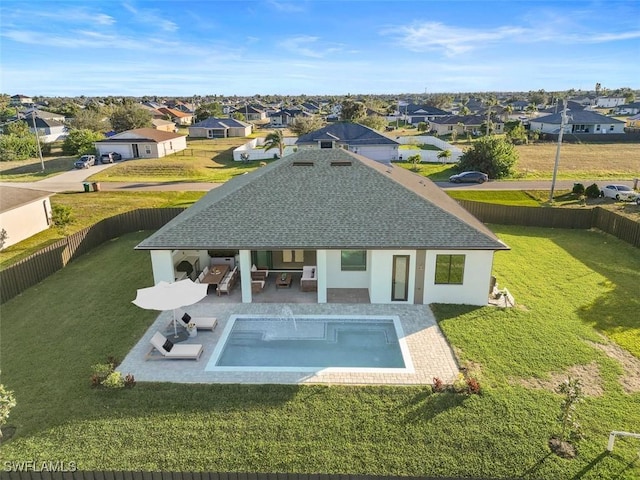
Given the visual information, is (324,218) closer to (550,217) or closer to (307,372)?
(307,372)

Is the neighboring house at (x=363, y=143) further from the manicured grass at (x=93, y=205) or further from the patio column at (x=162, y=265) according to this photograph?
the patio column at (x=162, y=265)

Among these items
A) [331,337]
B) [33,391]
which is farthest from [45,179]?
[331,337]

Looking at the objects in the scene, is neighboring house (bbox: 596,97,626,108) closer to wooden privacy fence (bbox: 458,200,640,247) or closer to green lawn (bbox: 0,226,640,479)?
wooden privacy fence (bbox: 458,200,640,247)

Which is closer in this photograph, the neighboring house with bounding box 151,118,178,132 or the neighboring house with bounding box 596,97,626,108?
the neighboring house with bounding box 151,118,178,132

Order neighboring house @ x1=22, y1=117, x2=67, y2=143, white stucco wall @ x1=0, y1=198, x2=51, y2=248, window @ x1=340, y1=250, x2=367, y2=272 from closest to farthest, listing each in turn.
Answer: window @ x1=340, y1=250, x2=367, y2=272 < white stucco wall @ x1=0, y1=198, x2=51, y2=248 < neighboring house @ x1=22, y1=117, x2=67, y2=143

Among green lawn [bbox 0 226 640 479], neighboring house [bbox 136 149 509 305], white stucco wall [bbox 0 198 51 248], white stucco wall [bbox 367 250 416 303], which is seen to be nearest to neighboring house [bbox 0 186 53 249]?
white stucco wall [bbox 0 198 51 248]

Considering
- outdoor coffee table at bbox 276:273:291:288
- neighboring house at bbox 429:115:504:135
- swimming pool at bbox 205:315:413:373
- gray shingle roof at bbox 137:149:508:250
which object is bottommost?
swimming pool at bbox 205:315:413:373

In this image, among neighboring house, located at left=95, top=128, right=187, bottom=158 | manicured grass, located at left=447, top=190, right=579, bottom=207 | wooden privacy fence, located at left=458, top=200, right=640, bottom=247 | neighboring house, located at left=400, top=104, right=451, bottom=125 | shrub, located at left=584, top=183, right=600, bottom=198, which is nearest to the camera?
wooden privacy fence, located at left=458, top=200, right=640, bottom=247
